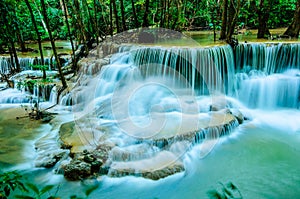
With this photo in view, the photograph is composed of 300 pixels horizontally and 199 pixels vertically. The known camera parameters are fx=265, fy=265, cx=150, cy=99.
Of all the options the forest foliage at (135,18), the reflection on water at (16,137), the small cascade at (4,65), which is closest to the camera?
the reflection on water at (16,137)

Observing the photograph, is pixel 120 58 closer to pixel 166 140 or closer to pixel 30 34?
pixel 166 140

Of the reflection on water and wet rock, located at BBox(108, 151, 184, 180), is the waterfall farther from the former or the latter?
the reflection on water

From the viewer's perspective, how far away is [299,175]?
5074 mm

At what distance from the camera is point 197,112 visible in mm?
7172

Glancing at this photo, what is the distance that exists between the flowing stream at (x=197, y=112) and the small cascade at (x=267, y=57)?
31 mm

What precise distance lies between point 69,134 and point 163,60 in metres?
4.17

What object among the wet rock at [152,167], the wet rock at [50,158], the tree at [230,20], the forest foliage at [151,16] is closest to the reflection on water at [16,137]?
the wet rock at [50,158]

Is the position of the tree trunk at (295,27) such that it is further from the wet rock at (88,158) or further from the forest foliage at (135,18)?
the wet rock at (88,158)

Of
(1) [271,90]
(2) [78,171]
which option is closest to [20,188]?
(2) [78,171]

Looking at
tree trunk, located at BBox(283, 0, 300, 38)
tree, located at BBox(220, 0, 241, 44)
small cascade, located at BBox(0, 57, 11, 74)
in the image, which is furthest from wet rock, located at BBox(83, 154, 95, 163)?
tree trunk, located at BBox(283, 0, 300, 38)

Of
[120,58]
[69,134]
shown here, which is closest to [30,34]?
[120,58]

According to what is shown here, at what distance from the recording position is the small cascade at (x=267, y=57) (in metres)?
8.95

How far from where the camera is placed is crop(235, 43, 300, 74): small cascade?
8.95m

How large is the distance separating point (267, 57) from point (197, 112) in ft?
12.8
